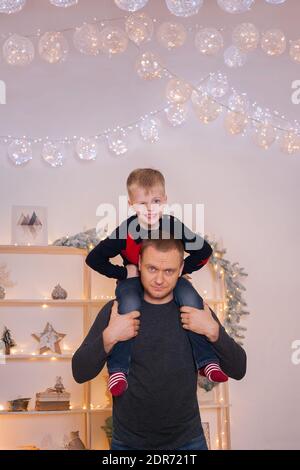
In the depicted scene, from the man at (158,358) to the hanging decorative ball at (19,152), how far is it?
2434mm

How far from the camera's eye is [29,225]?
4832mm

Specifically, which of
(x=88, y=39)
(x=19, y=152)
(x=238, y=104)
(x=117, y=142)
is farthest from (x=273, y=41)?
(x=19, y=152)

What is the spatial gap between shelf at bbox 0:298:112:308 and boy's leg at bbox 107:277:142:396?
203 cm

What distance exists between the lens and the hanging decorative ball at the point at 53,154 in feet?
15.9

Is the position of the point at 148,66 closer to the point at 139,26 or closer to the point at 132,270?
the point at 139,26

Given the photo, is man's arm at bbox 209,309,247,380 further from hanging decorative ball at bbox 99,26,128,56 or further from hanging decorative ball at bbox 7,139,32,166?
hanging decorative ball at bbox 7,139,32,166

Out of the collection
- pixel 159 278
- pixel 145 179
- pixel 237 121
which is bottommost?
pixel 159 278

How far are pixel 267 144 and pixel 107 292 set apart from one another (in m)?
1.50

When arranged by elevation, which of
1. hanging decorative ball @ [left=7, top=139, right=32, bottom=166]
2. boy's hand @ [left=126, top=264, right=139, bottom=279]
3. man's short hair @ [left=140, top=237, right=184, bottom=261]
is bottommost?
boy's hand @ [left=126, top=264, right=139, bottom=279]

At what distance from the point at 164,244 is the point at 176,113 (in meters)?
2.51

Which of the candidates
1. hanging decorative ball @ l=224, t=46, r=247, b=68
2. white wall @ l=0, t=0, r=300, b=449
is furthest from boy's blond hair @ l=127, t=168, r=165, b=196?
white wall @ l=0, t=0, r=300, b=449

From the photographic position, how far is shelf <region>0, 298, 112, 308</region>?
457cm

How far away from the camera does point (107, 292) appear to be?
15.9ft
